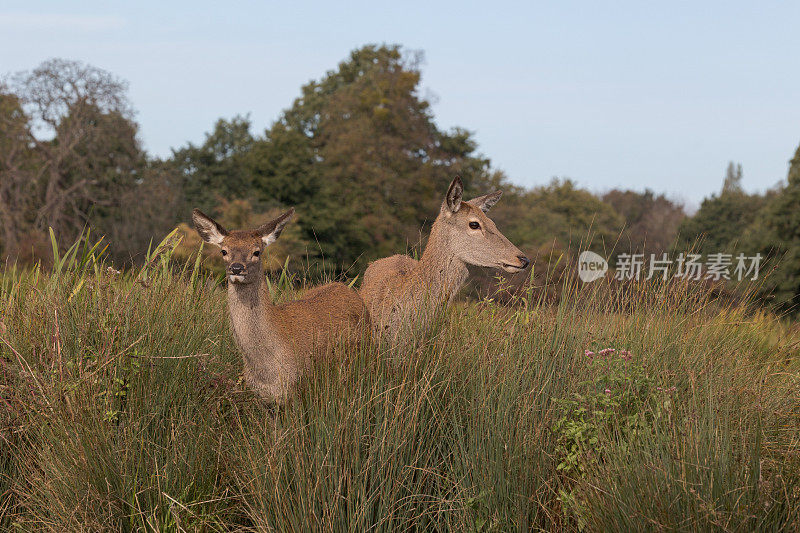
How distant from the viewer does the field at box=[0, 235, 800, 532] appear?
4422 millimetres

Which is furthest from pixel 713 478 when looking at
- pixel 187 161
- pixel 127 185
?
pixel 187 161

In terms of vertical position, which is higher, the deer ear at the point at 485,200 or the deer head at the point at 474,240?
the deer ear at the point at 485,200

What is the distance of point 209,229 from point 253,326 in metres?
0.79

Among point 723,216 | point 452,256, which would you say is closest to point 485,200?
point 452,256

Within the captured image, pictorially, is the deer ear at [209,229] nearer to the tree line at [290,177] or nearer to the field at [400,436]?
the field at [400,436]

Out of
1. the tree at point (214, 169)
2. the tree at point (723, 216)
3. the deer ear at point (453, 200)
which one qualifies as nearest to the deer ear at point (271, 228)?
the deer ear at point (453, 200)

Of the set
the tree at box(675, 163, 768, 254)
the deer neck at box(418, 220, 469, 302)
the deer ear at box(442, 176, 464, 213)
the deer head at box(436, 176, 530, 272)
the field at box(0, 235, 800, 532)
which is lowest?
the field at box(0, 235, 800, 532)

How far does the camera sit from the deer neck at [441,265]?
7.41 meters

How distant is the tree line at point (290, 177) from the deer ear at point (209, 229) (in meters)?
24.3

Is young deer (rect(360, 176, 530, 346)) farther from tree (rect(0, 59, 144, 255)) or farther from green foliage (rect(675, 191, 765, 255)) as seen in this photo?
green foliage (rect(675, 191, 765, 255))

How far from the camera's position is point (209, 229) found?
588cm

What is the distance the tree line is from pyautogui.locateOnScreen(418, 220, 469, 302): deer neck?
77.6ft

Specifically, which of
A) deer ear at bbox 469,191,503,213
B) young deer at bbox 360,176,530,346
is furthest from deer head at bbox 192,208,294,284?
deer ear at bbox 469,191,503,213

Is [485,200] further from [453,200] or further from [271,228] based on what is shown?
[271,228]
